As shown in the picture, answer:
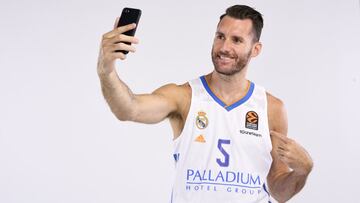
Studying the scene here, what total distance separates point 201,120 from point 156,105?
0.26 metres

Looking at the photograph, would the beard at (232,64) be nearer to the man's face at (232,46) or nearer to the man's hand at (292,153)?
the man's face at (232,46)

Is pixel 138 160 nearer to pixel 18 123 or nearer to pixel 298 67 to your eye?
pixel 18 123

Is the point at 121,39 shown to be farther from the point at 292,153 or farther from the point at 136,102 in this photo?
the point at 292,153

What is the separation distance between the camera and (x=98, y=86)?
4074 mm

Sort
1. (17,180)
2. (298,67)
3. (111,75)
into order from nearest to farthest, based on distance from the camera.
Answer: (111,75) → (17,180) → (298,67)

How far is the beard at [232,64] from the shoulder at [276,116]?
0.26 m

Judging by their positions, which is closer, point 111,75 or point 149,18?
point 111,75

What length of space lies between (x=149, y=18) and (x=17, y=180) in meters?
1.41

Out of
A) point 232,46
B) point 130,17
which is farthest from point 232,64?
point 130,17

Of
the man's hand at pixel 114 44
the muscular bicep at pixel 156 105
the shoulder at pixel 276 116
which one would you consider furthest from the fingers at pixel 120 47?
the shoulder at pixel 276 116

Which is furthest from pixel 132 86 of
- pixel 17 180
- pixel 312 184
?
pixel 312 184

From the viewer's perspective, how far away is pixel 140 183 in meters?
4.09

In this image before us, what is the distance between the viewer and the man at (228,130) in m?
2.50

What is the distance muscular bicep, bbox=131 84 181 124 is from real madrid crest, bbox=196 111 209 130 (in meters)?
0.10
